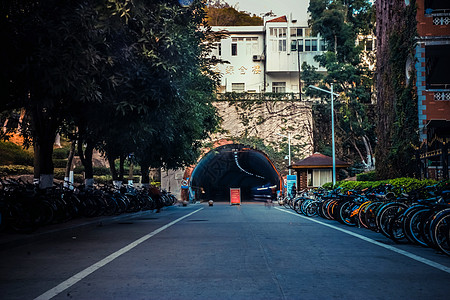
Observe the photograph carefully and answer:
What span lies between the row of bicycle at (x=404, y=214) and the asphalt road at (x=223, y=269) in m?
0.32

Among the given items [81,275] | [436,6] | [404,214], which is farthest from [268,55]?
[81,275]

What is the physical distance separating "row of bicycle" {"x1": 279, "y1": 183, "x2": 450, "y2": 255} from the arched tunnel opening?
1244 inches

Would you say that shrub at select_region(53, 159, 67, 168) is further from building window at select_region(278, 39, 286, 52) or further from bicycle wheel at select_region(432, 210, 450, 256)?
bicycle wheel at select_region(432, 210, 450, 256)

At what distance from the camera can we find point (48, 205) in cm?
1473

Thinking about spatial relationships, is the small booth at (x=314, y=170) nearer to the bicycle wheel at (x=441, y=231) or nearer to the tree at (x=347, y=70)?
the tree at (x=347, y=70)

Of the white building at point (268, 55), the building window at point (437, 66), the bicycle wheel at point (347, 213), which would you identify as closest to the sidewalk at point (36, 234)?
the bicycle wheel at point (347, 213)

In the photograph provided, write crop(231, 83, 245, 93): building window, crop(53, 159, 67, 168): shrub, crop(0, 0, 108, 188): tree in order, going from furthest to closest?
crop(231, 83, 245, 93): building window → crop(53, 159, 67, 168): shrub → crop(0, 0, 108, 188): tree

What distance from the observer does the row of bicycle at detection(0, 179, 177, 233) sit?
503 inches

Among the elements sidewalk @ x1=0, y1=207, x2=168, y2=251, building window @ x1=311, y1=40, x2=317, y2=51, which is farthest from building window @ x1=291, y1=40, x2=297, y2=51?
sidewalk @ x1=0, y1=207, x2=168, y2=251

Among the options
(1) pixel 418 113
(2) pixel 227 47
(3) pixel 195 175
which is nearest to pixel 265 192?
(3) pixel 195 175

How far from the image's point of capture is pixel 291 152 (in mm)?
52750

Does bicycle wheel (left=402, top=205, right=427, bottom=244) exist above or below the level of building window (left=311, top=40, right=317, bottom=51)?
below

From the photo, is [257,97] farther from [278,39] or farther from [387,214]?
[387,214]

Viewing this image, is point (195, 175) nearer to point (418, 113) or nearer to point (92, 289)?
point (418, 113)
